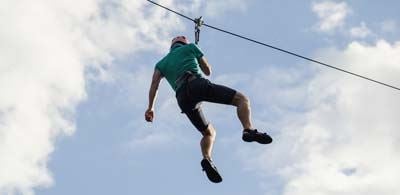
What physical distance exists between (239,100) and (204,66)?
747 millimetres

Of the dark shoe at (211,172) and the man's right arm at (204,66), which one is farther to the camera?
the man's right arm at (204,66)

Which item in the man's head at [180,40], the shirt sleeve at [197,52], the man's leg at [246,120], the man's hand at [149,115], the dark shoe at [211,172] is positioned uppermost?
the man's head at [180,40]

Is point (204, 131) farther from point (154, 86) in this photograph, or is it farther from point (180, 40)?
point (180, 40)

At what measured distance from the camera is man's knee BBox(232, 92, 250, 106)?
8383mm

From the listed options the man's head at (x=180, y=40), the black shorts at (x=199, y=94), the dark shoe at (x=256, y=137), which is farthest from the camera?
the man's head at (x=180, y=40)

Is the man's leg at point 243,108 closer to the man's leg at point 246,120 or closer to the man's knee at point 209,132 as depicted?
the man's leg at point 246,120

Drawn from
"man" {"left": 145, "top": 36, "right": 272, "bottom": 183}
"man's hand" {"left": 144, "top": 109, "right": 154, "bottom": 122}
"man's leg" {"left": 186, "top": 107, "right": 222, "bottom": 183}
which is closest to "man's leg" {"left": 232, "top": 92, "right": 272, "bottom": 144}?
"man" {"left": 145, "top": 36, "right": 272, "bottom": 183}

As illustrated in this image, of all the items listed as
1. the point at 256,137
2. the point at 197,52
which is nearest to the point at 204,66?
the point at 197,52

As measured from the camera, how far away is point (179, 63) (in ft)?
28.6

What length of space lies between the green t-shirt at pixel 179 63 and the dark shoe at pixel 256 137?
1.12 meters

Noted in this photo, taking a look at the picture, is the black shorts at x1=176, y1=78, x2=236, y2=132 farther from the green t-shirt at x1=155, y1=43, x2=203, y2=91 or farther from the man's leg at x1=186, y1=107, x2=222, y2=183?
the green t-shirt at x1=155, y1=43, x2=203, y2=91

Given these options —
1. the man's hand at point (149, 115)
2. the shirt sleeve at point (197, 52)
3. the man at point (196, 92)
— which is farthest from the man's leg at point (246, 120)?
the man's hand at point (149, 115)

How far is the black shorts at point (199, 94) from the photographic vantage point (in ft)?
27.5

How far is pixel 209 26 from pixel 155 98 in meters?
2.08
